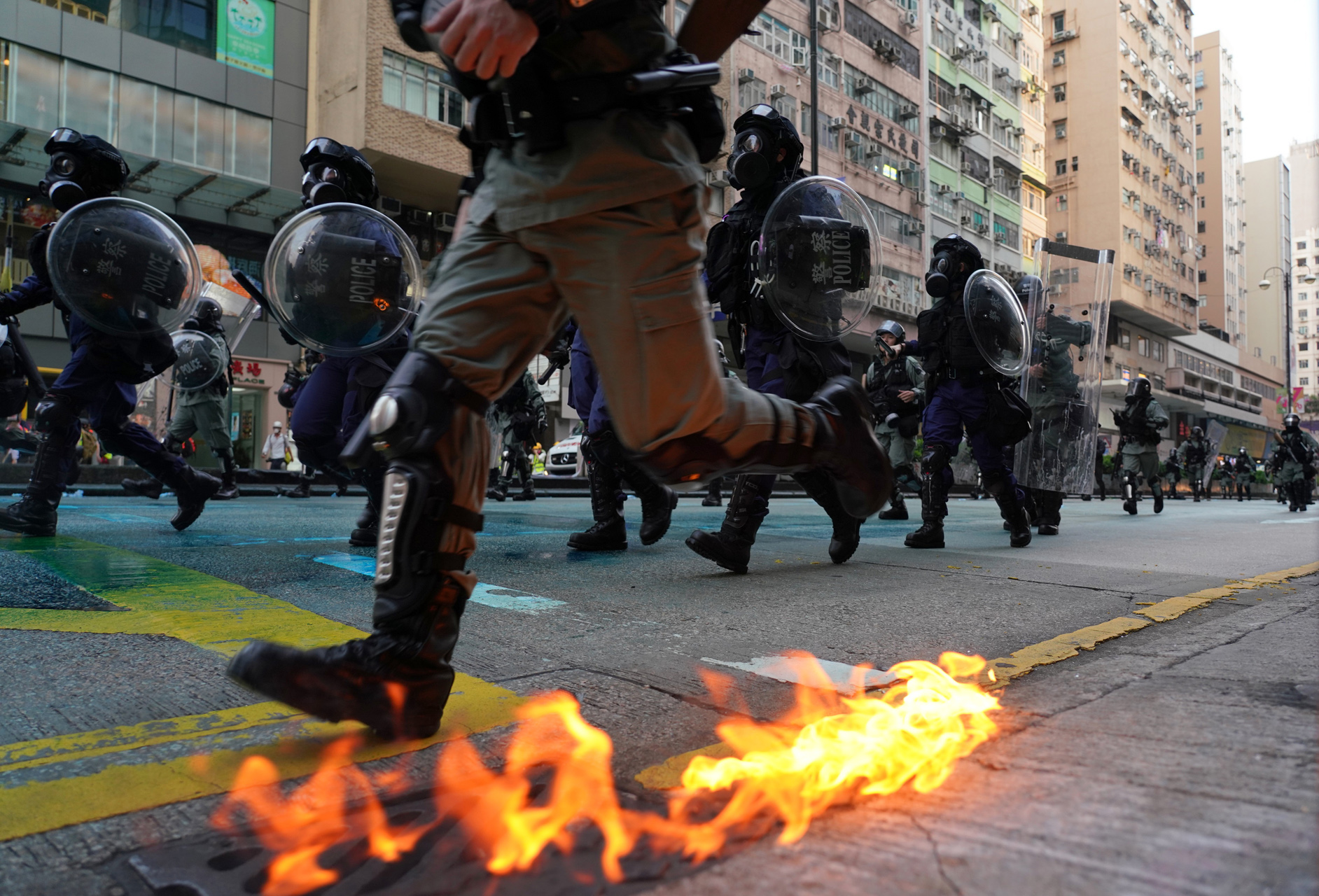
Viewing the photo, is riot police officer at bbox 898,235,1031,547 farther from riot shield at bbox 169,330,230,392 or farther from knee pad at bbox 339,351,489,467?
riot shield at bbox 169,330,230,392

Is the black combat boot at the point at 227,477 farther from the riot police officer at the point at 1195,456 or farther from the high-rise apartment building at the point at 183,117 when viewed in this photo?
the riot police officer at the point at 1195,456

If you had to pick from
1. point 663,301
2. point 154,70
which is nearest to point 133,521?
point 663,301

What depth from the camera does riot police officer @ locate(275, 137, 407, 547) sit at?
4.56 m

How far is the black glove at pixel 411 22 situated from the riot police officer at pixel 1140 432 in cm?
1423

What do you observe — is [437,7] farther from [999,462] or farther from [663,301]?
[999,462]

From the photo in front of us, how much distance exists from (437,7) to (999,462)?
573cm

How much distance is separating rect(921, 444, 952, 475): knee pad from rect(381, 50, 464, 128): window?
19.0m

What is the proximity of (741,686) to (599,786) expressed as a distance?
72 centimetres

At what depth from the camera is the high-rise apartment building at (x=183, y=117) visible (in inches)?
775

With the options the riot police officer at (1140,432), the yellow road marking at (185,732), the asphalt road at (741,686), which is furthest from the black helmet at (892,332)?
the yellow road marking at (185,732)

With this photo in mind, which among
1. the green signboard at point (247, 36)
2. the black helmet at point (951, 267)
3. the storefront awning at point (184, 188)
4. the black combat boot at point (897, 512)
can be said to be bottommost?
the black combat boot at point (897, 512)

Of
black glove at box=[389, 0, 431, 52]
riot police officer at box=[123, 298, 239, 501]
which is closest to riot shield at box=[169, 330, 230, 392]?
riot police officer at box=[123, 298, 239, 501]

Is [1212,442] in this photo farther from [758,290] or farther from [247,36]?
[758,290]

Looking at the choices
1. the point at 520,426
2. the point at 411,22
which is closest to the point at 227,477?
the point at 520,426
